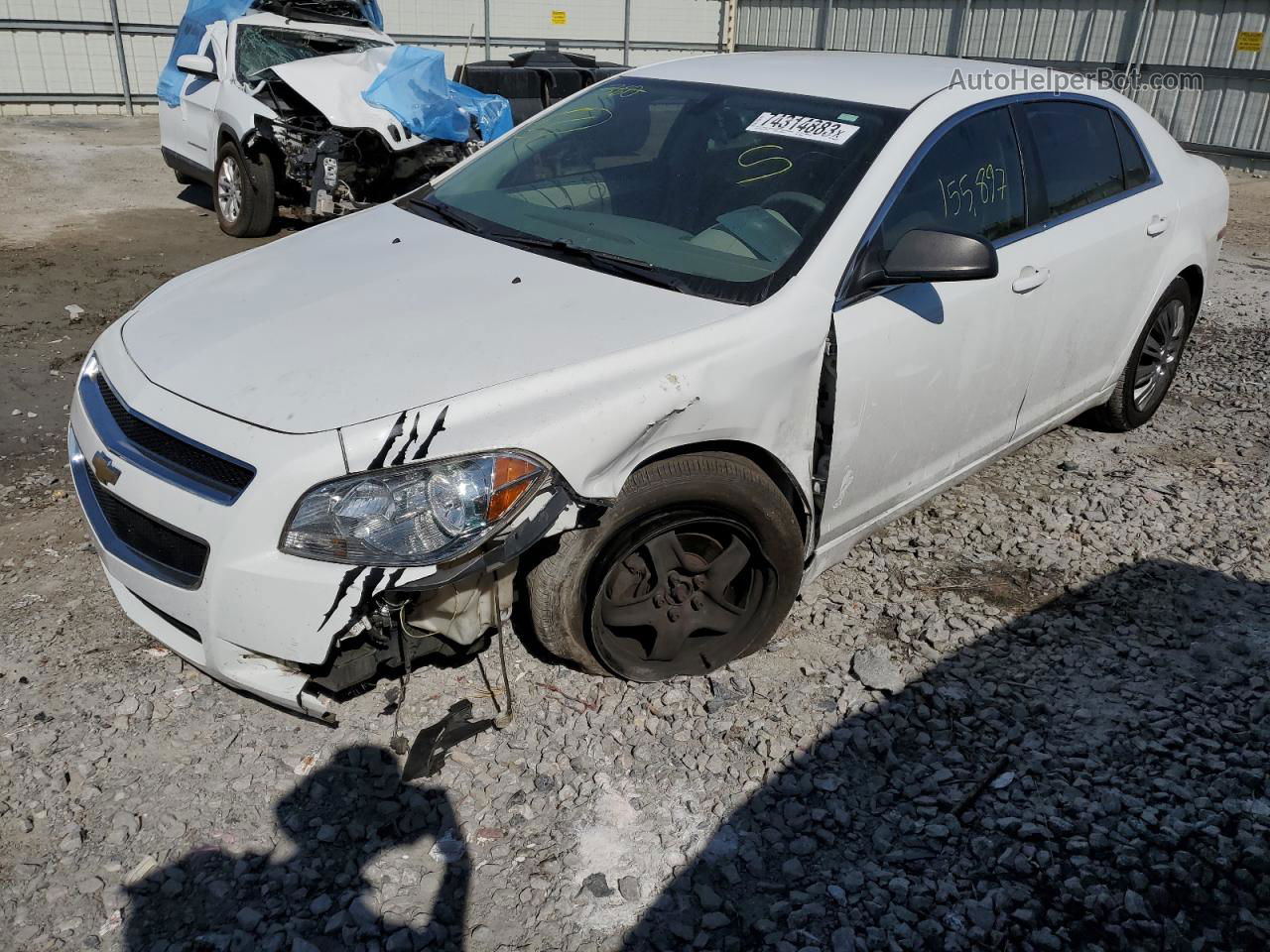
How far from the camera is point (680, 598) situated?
9.68ft

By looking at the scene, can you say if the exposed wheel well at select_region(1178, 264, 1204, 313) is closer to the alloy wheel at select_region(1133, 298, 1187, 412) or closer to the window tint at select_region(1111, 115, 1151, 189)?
the alloy wheel at select_region(1133, 298, 1187, 412)

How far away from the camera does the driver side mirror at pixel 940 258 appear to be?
2896 millimetres

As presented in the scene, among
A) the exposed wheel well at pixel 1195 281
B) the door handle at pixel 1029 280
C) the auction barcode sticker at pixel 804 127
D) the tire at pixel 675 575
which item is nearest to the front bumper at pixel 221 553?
the tire at pixel 675 575

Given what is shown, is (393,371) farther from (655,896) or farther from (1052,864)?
(1052,864)

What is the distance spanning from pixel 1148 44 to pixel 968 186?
1368cm

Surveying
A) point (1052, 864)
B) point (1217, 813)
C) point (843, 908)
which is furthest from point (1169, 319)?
point (843, 908)

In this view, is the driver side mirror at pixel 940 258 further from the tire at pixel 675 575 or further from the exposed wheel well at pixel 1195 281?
the exposed wheel well at pixel 1195 281

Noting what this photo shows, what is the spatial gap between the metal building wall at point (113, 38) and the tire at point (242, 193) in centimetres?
552

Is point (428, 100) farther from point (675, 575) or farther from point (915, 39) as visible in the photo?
point (915, 39)

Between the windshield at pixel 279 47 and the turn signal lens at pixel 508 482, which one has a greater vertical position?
the windshield at pixel 279 47

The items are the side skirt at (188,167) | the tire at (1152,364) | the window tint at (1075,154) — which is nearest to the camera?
the window tint at (1075,154)

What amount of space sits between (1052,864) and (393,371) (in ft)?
6.57

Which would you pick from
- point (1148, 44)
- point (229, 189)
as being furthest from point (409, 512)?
point (1148, 44)

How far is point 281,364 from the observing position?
2.54 m
